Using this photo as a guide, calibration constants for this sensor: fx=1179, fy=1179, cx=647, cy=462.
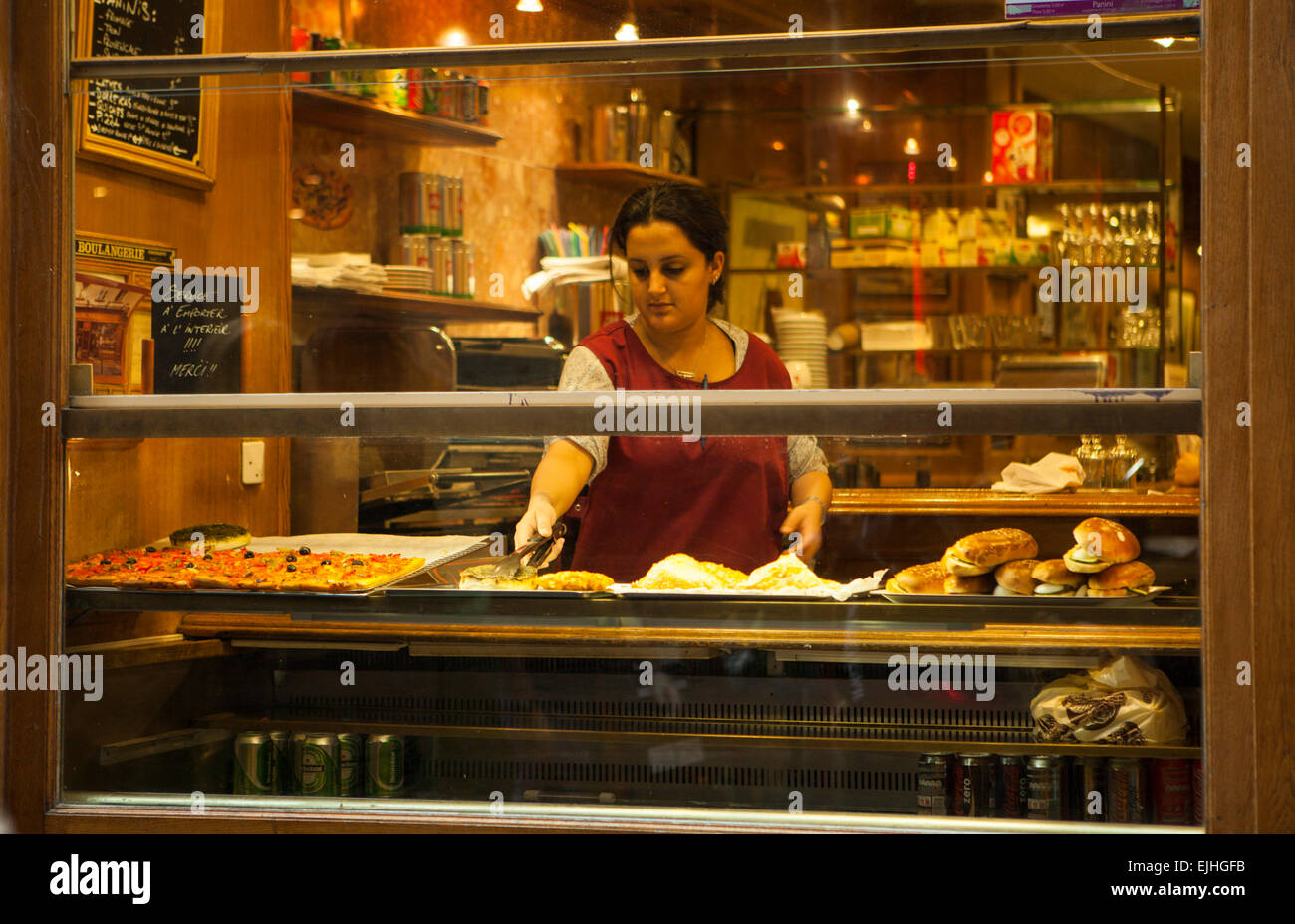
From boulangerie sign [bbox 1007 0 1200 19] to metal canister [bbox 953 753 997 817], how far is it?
3.55 ft

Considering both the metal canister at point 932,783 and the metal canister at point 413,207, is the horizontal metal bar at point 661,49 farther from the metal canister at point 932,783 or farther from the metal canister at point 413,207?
the metal canister at point 413,207

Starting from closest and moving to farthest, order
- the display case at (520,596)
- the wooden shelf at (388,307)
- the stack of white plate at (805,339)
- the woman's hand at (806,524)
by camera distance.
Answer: the display case at (520,596)
the woman's hand at (806,524)
the wooden shelf at (388,307)
the stack of white plate at (805,339)

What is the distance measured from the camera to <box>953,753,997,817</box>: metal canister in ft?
5.52

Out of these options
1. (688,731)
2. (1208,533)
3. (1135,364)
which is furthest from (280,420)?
(1135,364)

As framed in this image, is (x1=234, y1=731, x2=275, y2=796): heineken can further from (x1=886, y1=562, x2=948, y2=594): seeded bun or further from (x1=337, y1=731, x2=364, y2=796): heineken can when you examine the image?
(x1=886, y1=562, x2=948, y2=594): seeded bun

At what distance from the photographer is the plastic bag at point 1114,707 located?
170cm

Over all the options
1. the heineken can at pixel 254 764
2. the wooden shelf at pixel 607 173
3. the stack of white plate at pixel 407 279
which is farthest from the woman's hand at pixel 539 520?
the stack of white plate at pixel 407 279

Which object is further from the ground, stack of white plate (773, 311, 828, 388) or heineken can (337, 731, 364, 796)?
stack of white plate (773, 311, 828, 388)

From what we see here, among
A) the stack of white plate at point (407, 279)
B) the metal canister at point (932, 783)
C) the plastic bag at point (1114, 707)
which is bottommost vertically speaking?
the metal canister at point (932, 783)

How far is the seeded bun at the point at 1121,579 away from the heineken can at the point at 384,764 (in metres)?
1.09

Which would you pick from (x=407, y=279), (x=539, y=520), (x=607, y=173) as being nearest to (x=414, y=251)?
(x=407, y=279)

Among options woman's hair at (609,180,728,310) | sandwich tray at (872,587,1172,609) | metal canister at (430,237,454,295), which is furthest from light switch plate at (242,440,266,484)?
sandwich tray at (872,587,1172,609)

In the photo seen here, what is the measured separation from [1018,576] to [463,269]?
1666 millimetres
